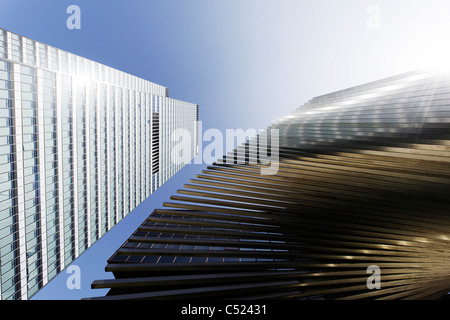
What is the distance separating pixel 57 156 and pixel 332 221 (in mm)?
39508

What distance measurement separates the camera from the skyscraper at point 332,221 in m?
5.94

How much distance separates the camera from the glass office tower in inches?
989

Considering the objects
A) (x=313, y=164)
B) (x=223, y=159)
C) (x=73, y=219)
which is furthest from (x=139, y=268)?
(x=73, y=219)

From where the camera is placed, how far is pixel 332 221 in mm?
7352

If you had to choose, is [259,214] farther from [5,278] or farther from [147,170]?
[147,170]

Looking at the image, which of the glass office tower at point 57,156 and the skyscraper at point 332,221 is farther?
the glass office tower at point 57,156

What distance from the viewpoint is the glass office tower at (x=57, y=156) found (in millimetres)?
25125

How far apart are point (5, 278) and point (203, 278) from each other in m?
33.0

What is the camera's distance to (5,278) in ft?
78.7

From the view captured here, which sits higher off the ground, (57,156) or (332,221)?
(57,156)

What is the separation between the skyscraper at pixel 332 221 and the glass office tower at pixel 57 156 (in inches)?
1127

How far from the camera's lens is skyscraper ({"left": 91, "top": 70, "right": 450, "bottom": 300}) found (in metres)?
5.94

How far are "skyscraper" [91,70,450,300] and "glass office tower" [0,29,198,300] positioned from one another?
28.6 metres

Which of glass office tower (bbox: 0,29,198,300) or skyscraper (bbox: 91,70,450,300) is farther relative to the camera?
glass office tower (bbox: 0,29,198,300)
